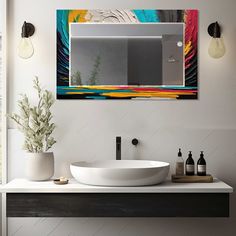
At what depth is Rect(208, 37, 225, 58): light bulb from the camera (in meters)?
3.47

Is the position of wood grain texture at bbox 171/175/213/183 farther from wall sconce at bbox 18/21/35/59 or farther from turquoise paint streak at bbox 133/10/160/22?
wall sconce at bbox 18/21/35/59

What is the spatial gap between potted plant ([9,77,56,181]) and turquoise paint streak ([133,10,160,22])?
0.92 meters

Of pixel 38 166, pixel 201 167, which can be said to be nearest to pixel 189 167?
pixel 201 167

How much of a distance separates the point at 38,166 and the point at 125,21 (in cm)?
131

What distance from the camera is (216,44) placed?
3488 mm

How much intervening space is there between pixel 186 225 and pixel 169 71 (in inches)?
47.9

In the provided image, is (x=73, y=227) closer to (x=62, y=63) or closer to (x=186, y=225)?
(x=186, y=225)

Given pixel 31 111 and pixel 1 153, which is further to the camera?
pixel 1 153

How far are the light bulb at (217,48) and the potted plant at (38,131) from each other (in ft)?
4.20

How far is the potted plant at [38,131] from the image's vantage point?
3258 millimetres

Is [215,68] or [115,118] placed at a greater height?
[215,68]

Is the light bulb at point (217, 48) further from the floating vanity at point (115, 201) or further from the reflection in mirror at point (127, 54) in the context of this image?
the floating vanity at point (115, 201)

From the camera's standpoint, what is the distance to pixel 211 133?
355cm

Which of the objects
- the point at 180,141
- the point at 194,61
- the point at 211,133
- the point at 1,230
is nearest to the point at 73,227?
the point at 1,230
